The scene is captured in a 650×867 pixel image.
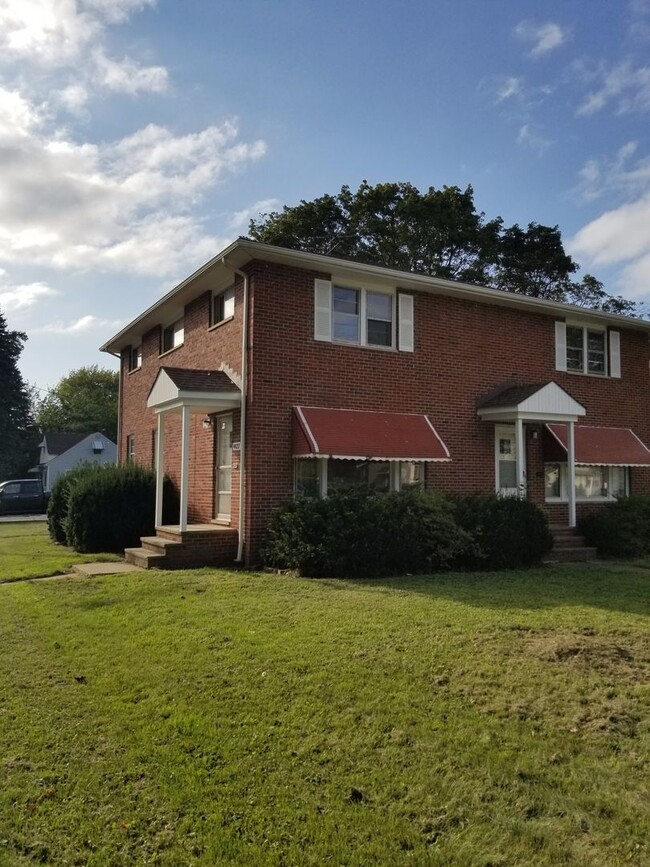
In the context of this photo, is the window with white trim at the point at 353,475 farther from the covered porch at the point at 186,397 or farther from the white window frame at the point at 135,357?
the white window frame at the point at 135,357

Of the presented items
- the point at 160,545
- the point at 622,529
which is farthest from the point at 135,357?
the point at 622,529

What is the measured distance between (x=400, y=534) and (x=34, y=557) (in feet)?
24.5

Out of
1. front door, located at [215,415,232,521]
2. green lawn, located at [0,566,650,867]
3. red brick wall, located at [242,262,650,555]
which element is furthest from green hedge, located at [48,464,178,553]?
green lawn, located at [0,566,650,867]

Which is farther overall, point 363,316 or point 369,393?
point 363,316

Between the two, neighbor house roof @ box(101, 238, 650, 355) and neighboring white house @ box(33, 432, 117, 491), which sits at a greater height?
neighbor house roof @ box(101, 238, 650, 355)

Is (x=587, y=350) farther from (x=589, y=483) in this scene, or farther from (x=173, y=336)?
(x=173, y=336)

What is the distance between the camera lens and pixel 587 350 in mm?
17125

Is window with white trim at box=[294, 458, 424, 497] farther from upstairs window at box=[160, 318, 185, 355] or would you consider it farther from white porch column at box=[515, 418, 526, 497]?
upstairs window at box=[160, 318, 185, 355]

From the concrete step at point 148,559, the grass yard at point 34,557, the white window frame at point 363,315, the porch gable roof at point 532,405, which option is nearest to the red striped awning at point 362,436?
the white window frame at point 363,315

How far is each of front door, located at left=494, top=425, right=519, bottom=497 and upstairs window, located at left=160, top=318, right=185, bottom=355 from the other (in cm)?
789

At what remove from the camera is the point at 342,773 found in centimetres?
384

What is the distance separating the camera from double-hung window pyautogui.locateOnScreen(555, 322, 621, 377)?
16.5 metres

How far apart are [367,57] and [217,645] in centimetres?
1018

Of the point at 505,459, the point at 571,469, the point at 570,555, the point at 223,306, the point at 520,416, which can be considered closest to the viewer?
the point at 570,555
